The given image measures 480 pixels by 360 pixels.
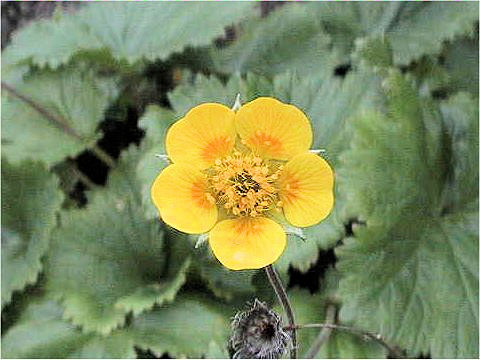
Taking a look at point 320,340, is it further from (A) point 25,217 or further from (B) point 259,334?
(A) point 25,217

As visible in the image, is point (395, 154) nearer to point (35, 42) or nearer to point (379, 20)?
point (379, 20)

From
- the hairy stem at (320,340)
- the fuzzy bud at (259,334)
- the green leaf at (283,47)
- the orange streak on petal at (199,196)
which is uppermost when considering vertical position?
the orange streak on petal at (199,196)

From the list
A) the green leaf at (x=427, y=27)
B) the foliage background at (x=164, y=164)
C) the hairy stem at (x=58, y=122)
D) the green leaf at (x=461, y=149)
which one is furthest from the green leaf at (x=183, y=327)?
the green leaf at (x=427, y=27)

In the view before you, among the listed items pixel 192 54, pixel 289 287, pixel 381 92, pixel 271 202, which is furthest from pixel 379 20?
pixel 271 202

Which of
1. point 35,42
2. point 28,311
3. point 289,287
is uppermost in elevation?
point 35,42

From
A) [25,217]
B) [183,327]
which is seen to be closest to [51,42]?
[25,217]

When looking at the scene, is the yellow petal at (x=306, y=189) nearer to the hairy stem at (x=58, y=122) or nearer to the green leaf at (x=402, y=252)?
the green leaf at (x=402, y=252)

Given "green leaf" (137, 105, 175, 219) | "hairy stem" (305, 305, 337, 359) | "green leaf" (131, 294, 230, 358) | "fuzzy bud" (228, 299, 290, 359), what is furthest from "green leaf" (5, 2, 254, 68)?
"fuzzy bud" (228, 299, 290, 359)
